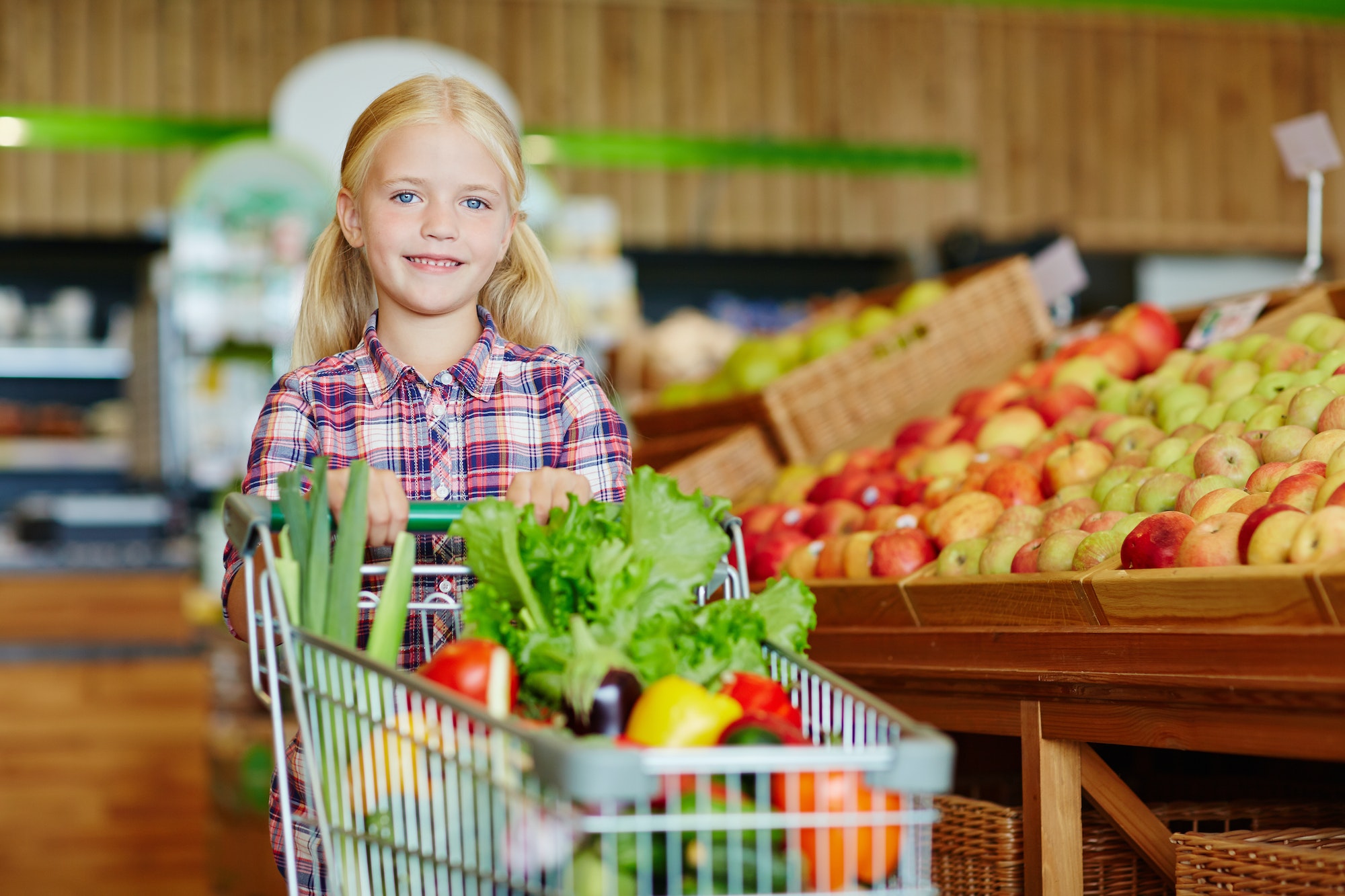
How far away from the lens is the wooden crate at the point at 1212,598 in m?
1.30

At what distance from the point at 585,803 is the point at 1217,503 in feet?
3.20

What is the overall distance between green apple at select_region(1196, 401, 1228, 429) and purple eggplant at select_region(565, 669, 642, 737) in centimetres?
129

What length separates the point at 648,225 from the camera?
6.73 metres

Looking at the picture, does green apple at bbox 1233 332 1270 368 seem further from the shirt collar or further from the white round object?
the white round object

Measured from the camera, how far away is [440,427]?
1537mm

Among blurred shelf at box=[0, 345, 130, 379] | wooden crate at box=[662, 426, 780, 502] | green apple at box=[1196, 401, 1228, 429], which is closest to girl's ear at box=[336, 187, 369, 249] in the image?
green apple at box=[1196, 401, 1228, 429]

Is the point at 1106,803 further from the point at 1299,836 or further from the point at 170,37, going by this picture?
the point at 170,37

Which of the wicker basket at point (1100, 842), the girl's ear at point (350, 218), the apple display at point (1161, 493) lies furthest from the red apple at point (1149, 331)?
the girl's ear at point (350, 218)

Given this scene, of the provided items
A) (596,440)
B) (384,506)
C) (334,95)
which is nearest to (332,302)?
(596,440)

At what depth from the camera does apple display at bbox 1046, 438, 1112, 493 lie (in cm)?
207

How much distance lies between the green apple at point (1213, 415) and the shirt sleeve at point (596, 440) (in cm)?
93

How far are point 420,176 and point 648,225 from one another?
5311 mm

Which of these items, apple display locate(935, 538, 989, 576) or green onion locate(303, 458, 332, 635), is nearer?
green onion locate(303, 458, 332, 635)

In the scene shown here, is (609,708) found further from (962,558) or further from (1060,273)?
(1060,273)
